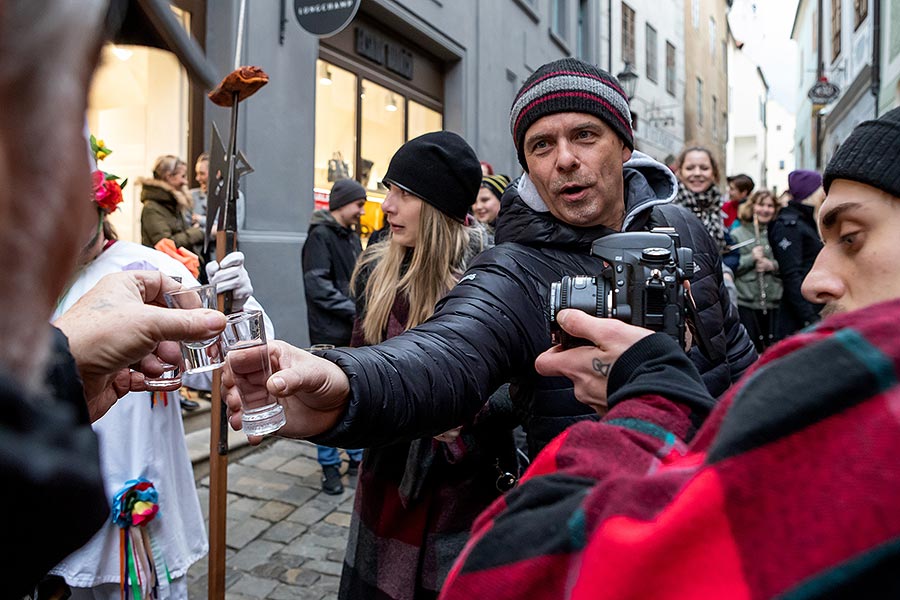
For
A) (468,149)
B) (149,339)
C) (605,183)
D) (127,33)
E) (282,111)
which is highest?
(282,111)

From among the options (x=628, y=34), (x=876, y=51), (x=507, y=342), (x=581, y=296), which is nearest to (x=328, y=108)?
(x=507, y=342)

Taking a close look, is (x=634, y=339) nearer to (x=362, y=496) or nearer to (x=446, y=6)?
(x=362, y=496)

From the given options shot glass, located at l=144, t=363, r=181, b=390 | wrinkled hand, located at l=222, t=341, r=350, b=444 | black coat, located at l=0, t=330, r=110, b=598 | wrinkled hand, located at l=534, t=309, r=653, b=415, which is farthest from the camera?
shot glass, located at l=144, t=363, r=181, b=390

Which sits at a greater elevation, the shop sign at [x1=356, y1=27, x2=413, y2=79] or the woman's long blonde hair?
the shop sign at [x1=356, y1=27, x2=413, y2=79]

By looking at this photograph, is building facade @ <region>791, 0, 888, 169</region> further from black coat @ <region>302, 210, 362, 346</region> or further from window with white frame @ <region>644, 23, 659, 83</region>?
black coat @ <region>302, 210, 362, 346</region>

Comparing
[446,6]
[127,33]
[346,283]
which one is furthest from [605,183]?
[446,6]

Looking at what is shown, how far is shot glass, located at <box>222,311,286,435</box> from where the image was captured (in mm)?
1410

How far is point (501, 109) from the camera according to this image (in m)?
12.3

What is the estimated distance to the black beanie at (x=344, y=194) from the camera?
5672mm

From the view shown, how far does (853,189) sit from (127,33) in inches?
51.7

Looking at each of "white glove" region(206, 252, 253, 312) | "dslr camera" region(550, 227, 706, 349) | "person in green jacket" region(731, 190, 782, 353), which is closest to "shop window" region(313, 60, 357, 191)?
"person in green jacket" region(731, 190, 782, 353)

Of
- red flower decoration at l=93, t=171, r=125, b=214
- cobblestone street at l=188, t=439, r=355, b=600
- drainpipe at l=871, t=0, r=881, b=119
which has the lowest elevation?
cobblestone street at l=188, t=439, r=355, b=600

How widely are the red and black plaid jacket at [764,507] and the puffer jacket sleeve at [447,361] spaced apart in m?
0.73

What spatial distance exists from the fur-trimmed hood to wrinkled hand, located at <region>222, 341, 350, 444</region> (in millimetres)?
4652
